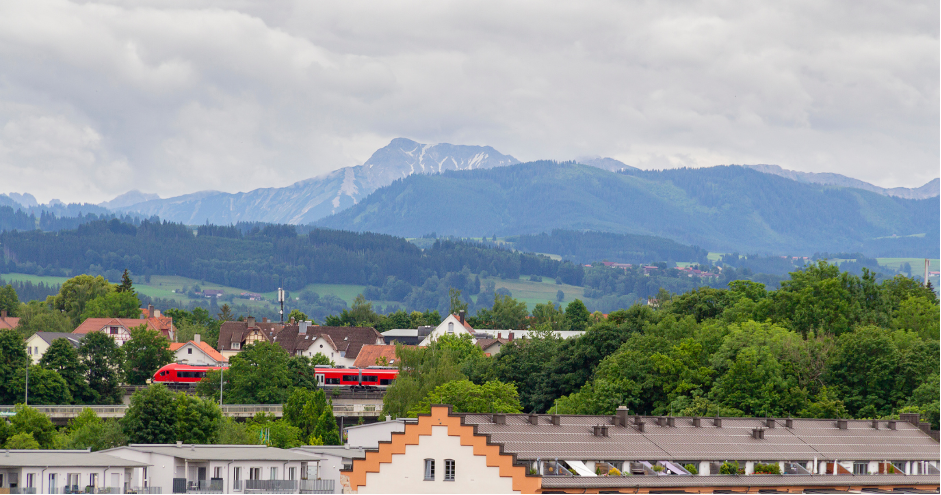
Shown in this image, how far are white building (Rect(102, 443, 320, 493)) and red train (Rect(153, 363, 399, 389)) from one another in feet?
269

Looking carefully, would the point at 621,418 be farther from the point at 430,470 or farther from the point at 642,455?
the point at 430,470

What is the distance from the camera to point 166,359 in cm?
15588

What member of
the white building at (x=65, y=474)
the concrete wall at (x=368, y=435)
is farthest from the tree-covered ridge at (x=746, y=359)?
the white building at (x=65, y=474)

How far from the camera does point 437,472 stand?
50.9 meters

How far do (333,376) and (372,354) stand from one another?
108 feet

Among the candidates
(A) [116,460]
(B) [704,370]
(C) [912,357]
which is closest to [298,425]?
(B) [704,370]

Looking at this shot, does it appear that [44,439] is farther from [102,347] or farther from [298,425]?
[102,347]

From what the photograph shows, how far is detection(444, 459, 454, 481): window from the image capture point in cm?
5066

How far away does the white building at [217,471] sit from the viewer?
62312 mm

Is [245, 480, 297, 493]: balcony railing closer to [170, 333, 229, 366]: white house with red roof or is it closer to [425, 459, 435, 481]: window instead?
[425, 459, 435, 481]: window

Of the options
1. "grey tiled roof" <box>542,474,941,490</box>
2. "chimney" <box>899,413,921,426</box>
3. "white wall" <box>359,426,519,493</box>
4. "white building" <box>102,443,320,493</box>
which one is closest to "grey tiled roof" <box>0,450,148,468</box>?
"white building" <box>102,443,320,493</box>

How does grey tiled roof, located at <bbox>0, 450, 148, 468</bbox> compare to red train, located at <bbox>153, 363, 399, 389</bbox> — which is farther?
red train, located at <bbox>153, 363, 399, 389</bbox>

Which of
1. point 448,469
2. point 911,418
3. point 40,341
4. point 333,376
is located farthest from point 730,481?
point 40,341

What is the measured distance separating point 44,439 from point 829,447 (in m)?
61.1
